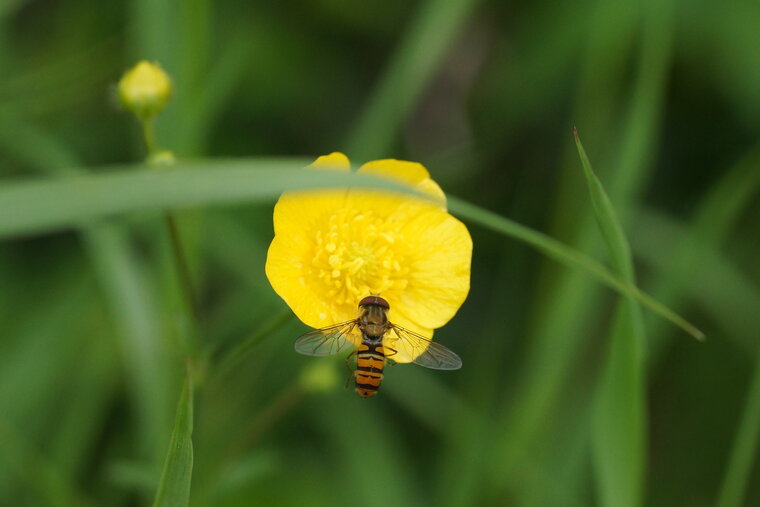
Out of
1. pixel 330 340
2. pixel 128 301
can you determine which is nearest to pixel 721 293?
pixel 330 340

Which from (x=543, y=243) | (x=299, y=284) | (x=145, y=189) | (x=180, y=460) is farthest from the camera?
(x=299, y=284)

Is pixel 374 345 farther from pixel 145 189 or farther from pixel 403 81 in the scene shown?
pixel 403 81

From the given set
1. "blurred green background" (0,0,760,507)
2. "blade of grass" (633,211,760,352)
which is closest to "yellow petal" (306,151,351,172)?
"blurred green background" (0,0,760,507)

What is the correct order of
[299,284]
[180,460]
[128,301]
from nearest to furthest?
[180,460] → [299,284] → [128,301]

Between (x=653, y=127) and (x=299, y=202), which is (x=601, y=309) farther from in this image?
(x=299, y=202)

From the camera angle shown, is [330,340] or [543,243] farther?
[330,340]

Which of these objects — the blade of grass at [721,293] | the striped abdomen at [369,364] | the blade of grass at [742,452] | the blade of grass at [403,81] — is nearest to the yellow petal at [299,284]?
the striped abdomen at [369,364]

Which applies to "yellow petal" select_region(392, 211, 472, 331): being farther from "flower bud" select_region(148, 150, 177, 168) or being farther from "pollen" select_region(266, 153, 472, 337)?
"flower bud" select_region(148, 150, 177, 168)
